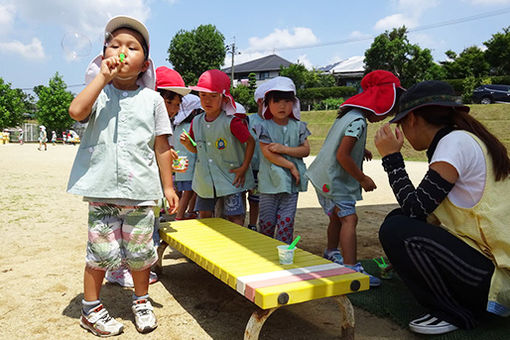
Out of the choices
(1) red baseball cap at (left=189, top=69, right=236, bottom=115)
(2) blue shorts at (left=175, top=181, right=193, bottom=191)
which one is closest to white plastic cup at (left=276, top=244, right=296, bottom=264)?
(1) red baseball cap at (left=189, top=69, right=236, bottom=115)

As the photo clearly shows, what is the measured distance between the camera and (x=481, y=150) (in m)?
2.04

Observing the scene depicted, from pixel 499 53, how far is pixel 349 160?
3820 cm

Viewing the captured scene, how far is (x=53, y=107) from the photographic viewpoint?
4225 cm

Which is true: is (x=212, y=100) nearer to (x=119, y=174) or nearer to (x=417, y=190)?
(x=119, y=174)

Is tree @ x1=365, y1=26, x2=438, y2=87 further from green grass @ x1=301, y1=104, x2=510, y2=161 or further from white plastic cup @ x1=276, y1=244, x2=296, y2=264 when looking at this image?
white plastic cup @ x1=276, y1=244, x2=296, y2=264

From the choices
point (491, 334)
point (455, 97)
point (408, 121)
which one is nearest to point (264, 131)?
point (408, 121)

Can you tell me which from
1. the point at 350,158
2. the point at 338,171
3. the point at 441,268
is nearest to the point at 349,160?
the point at 350,158

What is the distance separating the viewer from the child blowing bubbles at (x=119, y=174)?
2225 mm

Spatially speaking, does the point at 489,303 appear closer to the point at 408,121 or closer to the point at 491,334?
the point at 491,334

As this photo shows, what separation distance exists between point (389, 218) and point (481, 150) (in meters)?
0.62

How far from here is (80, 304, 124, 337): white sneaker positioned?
86.0 inches

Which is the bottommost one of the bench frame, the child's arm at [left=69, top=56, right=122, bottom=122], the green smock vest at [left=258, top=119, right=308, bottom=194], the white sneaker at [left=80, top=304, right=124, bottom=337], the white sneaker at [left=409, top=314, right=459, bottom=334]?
the white sneaker at [left=80, top=304, right=124, bottom=337]

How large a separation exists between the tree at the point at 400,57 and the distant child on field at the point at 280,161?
121 feet

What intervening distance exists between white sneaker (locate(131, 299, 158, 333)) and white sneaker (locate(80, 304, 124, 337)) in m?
0.09
